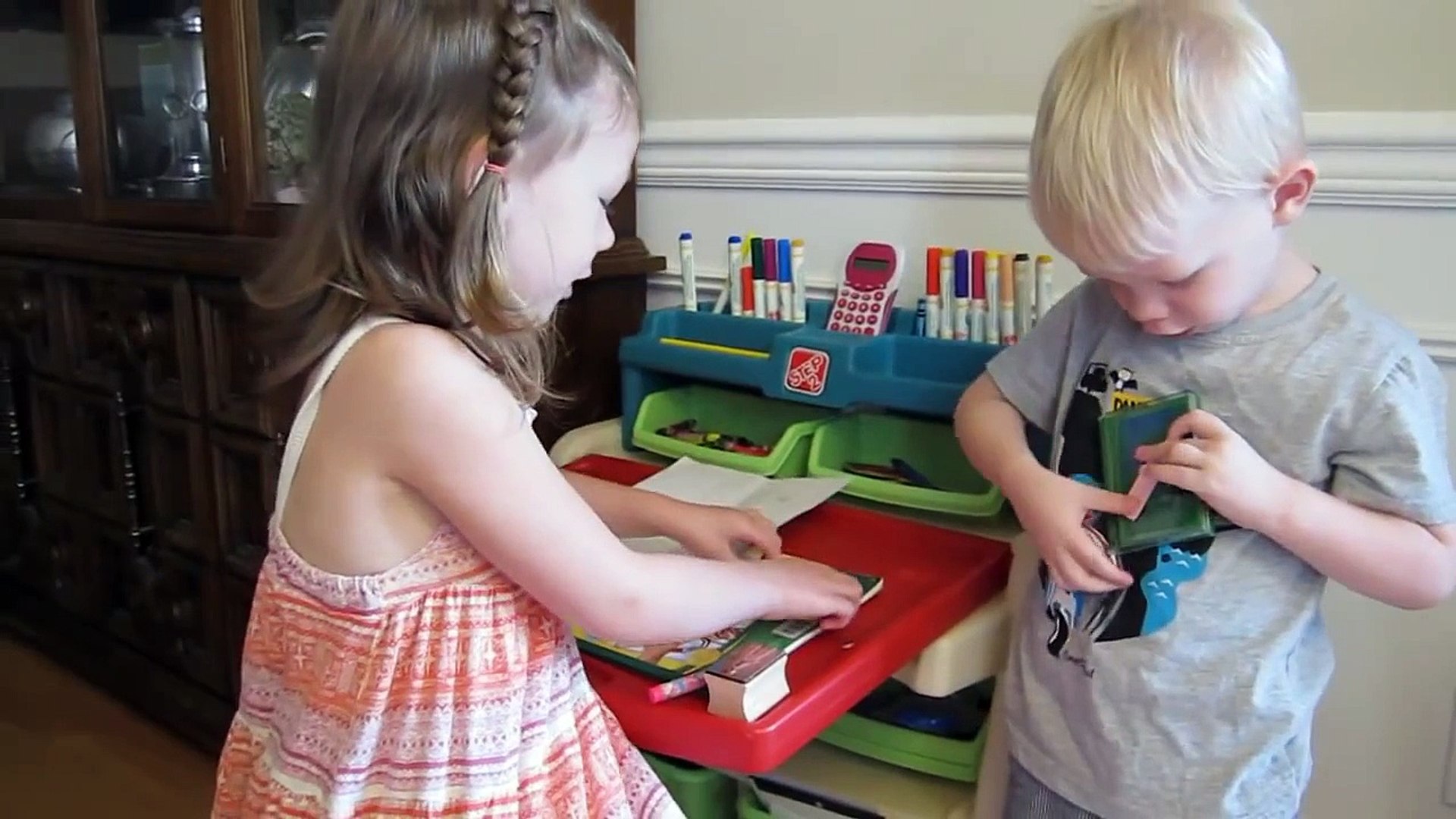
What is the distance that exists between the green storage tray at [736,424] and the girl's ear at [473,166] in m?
0.46

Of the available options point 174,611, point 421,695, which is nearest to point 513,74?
point 421,695

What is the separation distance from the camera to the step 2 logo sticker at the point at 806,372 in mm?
1042

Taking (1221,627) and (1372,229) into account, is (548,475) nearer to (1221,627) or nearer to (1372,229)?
(1221,627)

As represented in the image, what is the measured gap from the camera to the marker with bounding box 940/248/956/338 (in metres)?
1.06

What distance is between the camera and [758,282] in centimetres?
118

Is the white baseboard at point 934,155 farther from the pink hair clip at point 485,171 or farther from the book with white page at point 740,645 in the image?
the pink hair clip at point 485,171

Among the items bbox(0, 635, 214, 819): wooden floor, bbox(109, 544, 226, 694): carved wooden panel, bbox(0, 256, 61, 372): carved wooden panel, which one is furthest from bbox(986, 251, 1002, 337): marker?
bbox(0, 256, 61, 372): carved wooden panel

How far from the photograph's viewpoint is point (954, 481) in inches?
40.5

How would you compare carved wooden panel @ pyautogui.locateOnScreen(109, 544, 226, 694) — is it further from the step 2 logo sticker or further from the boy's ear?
the boy's ear

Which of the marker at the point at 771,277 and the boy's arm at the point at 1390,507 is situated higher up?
the marker at the point at 771,277

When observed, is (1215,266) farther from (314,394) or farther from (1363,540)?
(314,394)

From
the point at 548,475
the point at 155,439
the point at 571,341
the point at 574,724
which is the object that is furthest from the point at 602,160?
the point at 155,439

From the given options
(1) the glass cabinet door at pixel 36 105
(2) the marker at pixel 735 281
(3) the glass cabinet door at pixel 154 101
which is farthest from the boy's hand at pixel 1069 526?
(1) the glass cabinet door at pixel 36 105

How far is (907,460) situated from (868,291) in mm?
165
